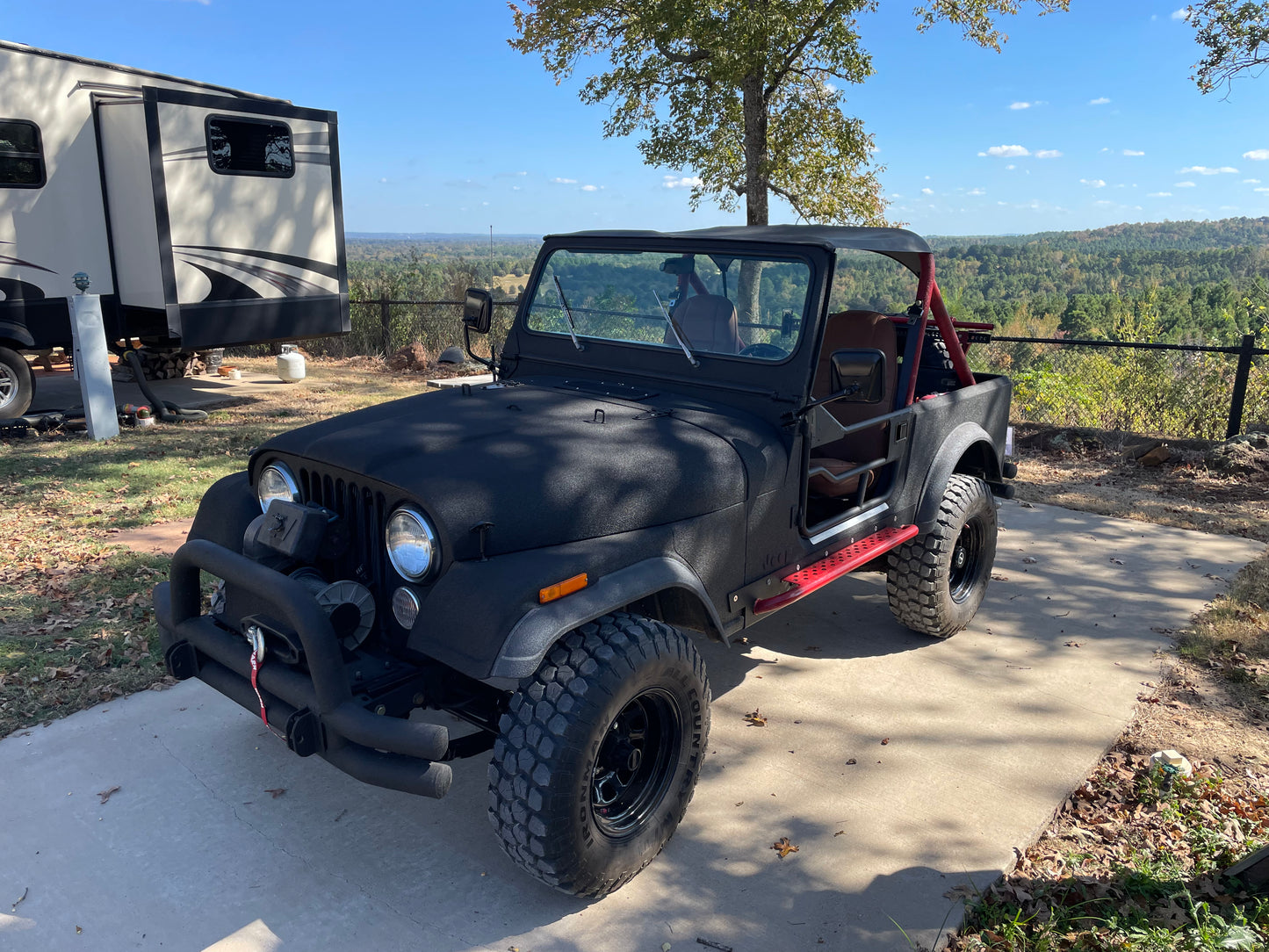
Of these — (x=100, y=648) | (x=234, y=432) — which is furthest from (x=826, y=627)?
(x=234, y=432)

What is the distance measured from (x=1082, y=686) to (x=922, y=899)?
1.75m

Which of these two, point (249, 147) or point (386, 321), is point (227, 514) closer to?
point (249, 147)

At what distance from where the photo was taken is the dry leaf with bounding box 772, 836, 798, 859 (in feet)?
9.21

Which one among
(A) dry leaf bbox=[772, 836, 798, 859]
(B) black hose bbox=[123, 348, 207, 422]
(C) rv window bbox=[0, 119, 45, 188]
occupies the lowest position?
(A) dry leaf bbox=[772, 836, 798, 859]

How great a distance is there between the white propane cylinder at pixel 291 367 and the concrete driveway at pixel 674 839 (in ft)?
30.4

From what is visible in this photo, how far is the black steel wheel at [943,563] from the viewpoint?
404 cm

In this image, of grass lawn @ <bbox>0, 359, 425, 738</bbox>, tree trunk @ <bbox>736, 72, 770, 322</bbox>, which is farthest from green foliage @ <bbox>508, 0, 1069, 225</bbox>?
grass lawn @ <bbox>0, 359, 425, 738</bbox>

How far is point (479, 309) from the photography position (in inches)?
163

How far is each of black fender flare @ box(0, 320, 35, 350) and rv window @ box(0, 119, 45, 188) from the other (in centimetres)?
129

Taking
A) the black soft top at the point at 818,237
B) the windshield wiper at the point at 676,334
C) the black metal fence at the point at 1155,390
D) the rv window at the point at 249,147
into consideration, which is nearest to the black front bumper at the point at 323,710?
the windshield wiper at the point at 676,334

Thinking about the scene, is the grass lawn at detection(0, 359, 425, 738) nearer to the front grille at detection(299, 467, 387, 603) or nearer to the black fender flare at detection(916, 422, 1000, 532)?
the front grille at detection(299, 467, 387, 603)

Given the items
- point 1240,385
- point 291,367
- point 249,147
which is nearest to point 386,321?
point 291,367

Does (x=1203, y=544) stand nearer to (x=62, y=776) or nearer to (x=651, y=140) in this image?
(x=62, y=776)

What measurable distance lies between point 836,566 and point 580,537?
130 centimetres
